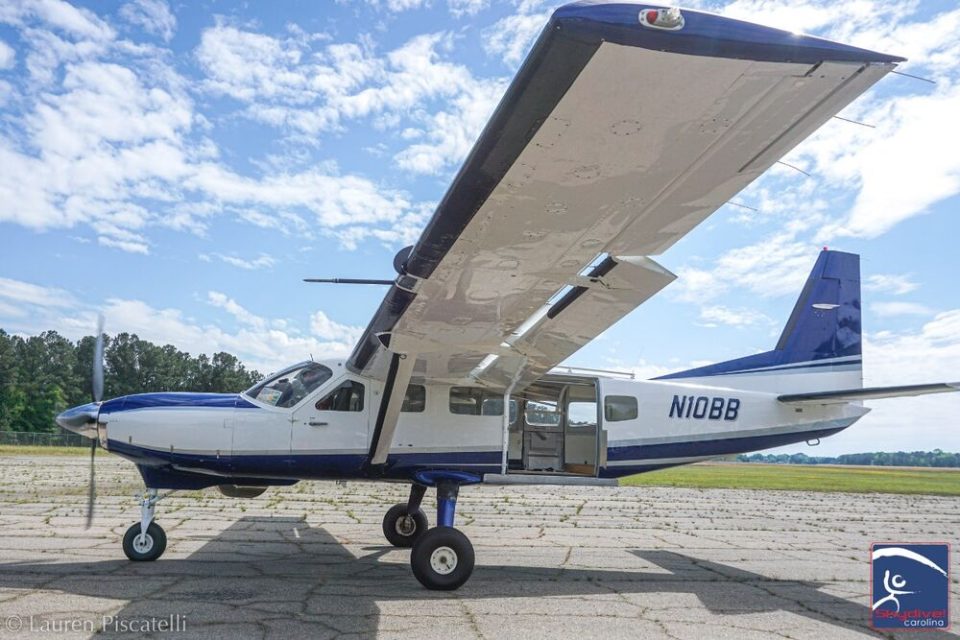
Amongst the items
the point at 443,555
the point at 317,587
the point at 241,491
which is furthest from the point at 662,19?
the point at 241,491

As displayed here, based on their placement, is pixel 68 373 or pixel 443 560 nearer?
pixel 443 560

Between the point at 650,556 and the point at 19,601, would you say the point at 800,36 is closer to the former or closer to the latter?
the point at 19,601

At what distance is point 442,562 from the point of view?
7.32m

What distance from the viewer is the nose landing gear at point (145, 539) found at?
25.9 ft

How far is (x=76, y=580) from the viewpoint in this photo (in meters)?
6.76

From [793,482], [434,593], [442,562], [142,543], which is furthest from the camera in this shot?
[793,482]

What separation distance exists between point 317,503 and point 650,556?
867 cm

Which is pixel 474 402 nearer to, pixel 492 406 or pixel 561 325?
pixel 492 406

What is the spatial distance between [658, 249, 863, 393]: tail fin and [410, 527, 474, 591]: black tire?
4427mm

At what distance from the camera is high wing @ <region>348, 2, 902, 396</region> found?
2.85 m

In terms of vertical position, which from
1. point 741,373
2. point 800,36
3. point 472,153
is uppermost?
point 800,36

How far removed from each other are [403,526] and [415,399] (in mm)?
→ 2482

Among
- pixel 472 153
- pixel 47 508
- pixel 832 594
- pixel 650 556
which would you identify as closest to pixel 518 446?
pixel 650 556

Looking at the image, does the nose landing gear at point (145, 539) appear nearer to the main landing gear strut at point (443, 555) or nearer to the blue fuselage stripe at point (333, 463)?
the blue fuselage stripe at point (333, 463)
